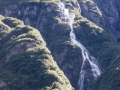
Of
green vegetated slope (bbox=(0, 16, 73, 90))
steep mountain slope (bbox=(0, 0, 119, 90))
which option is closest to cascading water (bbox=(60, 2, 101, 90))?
steep mountain slope (bbox=(0, 0, 119, 90))

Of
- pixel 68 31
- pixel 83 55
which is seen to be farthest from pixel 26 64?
pixel 68 31

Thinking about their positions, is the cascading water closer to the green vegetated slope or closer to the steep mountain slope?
the steep mountain slope

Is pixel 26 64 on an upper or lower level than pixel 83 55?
upper

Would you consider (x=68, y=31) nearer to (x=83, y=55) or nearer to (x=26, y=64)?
(x=83, y=55)

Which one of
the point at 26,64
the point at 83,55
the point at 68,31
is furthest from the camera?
the point at 68,31

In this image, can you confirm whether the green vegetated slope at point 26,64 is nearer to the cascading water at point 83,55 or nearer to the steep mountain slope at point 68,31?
the steep mountain slope at point 68,31
